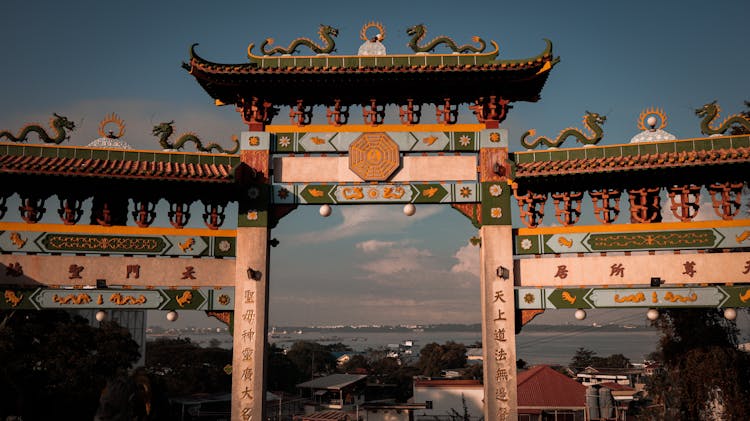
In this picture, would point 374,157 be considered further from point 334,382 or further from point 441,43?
point 334,382

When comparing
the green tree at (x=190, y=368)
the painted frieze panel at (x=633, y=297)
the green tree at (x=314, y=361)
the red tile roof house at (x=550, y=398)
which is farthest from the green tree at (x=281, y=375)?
the painted frieze panel at (x=633, y=297)

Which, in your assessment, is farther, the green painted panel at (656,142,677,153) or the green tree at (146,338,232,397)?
the green tree at (146,338,232,397)

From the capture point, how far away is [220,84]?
11.1 meters

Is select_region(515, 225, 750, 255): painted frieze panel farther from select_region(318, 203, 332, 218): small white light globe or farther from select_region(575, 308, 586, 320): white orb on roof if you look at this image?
select_region(318, 203, 332, 218): small white light globe

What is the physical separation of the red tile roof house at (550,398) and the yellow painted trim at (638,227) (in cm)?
1265

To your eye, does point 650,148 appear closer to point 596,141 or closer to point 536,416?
point 596,141

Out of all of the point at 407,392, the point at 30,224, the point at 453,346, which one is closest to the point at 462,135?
Answer: the point at 30,224

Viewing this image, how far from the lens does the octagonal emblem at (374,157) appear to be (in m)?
11.0

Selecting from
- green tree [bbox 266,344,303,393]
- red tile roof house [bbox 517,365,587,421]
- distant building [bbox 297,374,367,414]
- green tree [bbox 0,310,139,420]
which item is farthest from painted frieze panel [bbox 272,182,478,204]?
green tree [bbox 266,344,303,393]

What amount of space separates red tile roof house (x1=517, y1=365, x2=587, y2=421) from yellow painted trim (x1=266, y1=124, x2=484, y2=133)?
1396 centimetres

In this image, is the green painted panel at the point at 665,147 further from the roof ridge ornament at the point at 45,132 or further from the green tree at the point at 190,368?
the green tree at the point at 190,368

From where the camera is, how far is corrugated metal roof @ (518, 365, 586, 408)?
73.3 feet

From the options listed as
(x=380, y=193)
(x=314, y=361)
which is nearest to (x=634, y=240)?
(x=380, y=193)

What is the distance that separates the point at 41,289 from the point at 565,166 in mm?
9008
